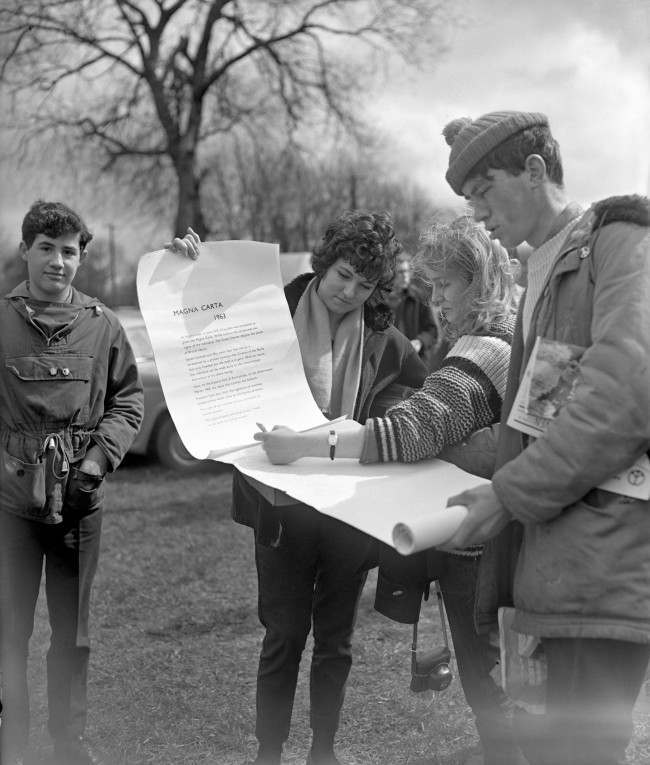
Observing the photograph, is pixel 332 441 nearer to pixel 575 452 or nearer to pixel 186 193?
pixel 575 452

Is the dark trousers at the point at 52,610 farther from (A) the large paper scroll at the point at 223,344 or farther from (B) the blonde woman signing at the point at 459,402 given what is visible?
(B) the blonde woman signing at the point at 459,402

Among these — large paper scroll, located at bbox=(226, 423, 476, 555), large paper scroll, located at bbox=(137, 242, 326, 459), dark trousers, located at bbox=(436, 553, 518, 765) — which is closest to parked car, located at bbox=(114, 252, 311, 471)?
large paper scroll, located at bbox=(137, 242, 326, 459)

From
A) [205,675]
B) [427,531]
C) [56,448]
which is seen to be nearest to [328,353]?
[56,448]

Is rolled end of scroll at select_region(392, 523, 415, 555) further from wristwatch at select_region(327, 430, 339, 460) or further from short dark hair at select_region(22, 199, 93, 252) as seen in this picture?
short dark hair at select_region(22, 199, 93, 252)

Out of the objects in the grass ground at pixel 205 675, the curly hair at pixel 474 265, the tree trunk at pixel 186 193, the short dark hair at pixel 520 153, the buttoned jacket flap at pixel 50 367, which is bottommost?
the grass ground at pixel 205 675

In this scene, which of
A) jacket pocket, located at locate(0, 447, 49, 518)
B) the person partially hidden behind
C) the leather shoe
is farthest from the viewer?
the person partially hidden behind

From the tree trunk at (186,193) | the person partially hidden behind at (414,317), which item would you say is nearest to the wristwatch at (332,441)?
the tree trunk at (186,193)

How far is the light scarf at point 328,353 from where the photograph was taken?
1.98 m

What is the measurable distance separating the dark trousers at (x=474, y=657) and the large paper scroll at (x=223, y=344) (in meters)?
0.49

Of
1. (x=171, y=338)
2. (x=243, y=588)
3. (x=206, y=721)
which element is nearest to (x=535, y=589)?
(x=171, y=338)

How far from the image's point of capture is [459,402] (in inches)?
65.0

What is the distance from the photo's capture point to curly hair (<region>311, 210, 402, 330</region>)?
1977mm

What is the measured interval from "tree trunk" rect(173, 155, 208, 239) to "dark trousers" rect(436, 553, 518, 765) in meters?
3.19

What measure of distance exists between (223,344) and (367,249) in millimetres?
430
